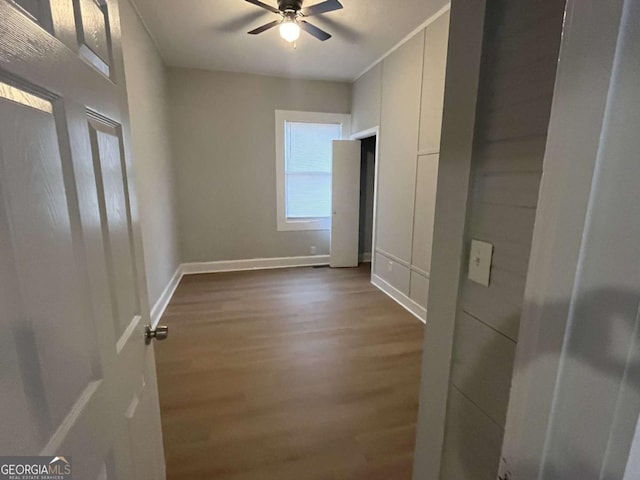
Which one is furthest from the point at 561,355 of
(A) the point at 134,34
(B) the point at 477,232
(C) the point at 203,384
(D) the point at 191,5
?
(A) the point at 134,34

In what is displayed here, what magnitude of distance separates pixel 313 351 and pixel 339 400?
61 cm

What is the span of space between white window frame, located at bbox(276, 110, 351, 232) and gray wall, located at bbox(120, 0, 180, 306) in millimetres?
1465

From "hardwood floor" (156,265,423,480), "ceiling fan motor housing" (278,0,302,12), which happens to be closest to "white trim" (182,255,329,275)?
"hardwood floor" (156,265,423,480)

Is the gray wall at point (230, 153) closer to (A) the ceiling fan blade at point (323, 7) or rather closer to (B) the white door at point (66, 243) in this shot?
(A) the ceiling fan blade at point (323, 7)

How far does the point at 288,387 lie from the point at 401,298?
1.89 metres

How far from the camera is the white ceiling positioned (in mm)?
2730

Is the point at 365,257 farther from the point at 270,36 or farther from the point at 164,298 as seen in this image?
the point at 270,36

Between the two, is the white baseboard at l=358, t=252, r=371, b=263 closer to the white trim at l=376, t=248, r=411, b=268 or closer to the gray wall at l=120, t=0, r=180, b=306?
the white trim at l=376, t=248, r=411, b=268

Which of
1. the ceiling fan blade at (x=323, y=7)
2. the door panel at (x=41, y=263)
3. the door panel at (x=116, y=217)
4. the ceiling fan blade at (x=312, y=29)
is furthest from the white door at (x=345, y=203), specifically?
the door panel at (x=41, y=263)

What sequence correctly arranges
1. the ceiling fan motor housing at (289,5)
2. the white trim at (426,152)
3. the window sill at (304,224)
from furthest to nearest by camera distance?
the window sill at (304,224)
the white trim at (426,152)
the ceiling fan motor housing at (289,5)

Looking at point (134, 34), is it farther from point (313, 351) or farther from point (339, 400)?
point (339, 400)

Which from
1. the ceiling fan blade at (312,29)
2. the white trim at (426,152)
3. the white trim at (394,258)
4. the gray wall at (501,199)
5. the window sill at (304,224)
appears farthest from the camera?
the window sill at (304,224)

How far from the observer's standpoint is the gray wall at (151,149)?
2676mm

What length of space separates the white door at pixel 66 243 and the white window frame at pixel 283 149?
3.86 meters
